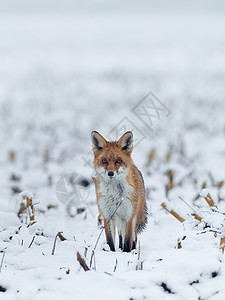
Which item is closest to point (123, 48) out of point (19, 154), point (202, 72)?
point (202, 72)

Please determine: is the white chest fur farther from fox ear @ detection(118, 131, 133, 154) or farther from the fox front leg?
fox ear @ detection(118, 131, 133, 154)

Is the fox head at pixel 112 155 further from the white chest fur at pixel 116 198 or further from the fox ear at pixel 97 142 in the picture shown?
the white chest fur at pixel 116 198

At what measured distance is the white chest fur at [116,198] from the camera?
4.58 m

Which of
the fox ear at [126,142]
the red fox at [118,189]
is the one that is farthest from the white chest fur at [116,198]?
the fox ear at [126,142]

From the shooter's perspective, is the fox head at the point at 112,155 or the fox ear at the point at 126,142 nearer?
the fox head at the point at 112,155

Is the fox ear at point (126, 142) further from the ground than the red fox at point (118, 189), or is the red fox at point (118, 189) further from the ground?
the fox ear at point (126, 142)

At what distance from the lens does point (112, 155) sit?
179 inches

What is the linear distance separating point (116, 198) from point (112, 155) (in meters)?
0.50

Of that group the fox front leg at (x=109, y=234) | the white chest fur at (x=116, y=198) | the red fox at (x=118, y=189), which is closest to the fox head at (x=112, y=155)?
the red fox at (x=118, y=189)

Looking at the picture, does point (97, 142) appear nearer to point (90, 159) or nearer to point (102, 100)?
point (90, 159)

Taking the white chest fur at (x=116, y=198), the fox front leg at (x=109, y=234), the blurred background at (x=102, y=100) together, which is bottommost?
the fox front leg at (x=109, y=234)

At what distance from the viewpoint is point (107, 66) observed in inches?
1222

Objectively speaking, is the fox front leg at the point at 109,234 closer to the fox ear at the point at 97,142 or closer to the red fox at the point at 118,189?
the red fox at the point at 118,189

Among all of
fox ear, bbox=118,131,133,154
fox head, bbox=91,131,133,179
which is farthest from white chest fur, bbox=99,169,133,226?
fox ear, bbox=118,131,133,154
